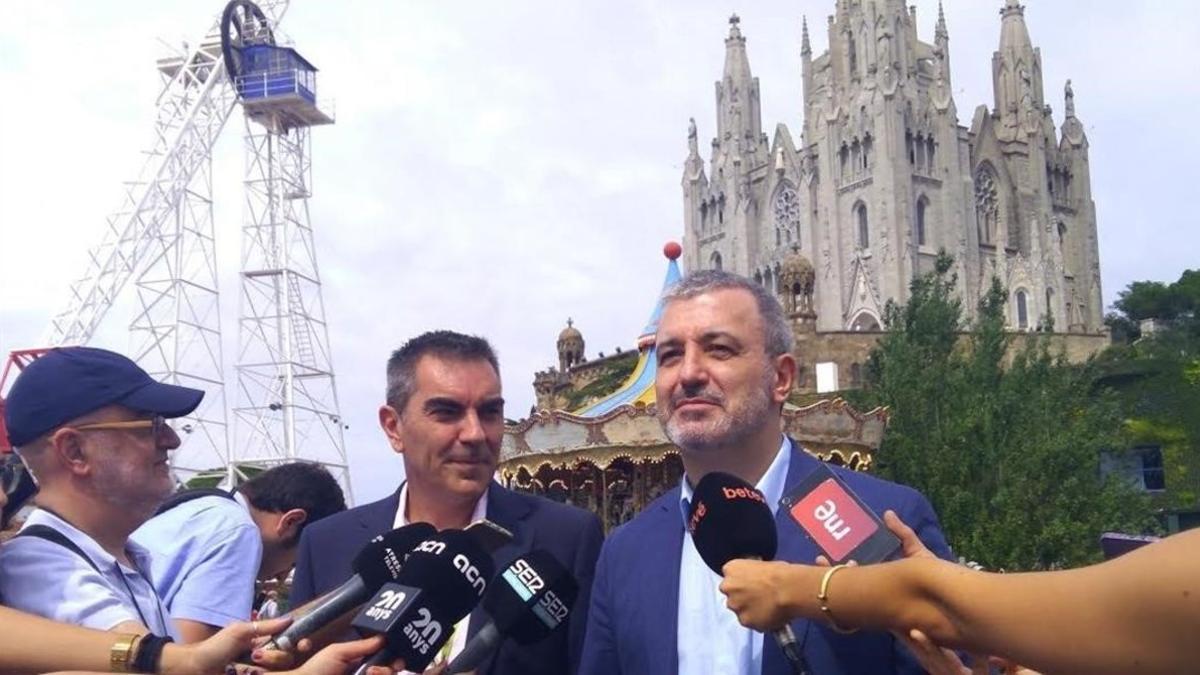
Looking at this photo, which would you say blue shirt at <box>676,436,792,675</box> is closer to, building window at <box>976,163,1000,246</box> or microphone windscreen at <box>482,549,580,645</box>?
microphone windscreen at <box>482,549,580,645</box>

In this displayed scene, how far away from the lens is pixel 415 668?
2787 mm

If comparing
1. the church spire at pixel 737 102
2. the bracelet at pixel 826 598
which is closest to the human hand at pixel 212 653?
the bracelet at pixel 826 598

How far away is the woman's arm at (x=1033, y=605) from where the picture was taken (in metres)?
1.69

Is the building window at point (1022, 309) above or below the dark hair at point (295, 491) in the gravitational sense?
above

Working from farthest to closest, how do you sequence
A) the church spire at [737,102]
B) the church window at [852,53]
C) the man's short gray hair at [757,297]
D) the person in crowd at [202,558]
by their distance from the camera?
the church spire at [737,102] → the church window at [852,53] → the person in crowd at [202,558] → the man's short gray hair at [757,297]

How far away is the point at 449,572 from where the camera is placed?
9.58ft

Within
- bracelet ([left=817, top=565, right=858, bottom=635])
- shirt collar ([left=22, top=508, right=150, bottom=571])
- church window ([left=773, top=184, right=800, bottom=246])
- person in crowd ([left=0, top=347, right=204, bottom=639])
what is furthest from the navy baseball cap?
church window ([left=773, top=184, right=800, bottom=246])

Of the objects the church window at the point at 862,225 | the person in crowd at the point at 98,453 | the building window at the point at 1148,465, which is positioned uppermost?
the church window at the point at 862,225

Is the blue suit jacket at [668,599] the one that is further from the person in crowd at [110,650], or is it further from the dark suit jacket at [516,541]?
the person in crowd at [110,650]

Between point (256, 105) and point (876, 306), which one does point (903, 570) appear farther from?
point (876, 306)

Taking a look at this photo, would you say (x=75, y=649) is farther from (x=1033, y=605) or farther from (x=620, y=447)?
(x=620, y=447)

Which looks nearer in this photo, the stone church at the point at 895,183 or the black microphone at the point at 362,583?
the black microphone at the point at 362,583

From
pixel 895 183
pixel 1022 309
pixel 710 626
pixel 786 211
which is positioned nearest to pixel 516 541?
pixel 710 626

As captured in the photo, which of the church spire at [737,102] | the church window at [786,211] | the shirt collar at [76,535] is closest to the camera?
the shirt collar at [76,535]
